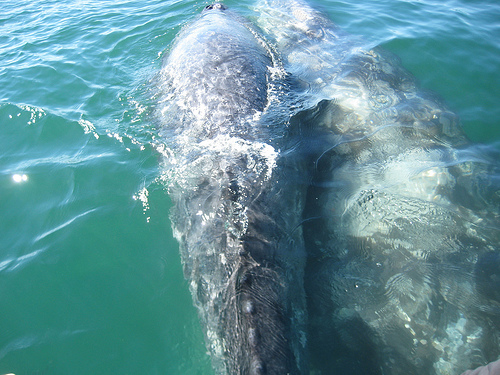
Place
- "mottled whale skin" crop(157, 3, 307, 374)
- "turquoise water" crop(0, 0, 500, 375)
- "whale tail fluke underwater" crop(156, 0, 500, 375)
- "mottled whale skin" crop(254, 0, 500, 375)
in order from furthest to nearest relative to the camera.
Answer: "turquoise water" crop(0, 0, 500, 375) → "mottled whale skin" crop(254, 0, 500, 375) → "whale tail fluke underwater" crop(156, 0, 500, 375) → "mottled whale skin" crop(157, 3, 307, 374)

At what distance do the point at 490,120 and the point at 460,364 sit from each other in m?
5.77

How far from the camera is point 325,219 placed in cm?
499

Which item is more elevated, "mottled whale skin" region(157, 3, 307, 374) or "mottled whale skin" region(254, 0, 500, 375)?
"mottled whale skin" region(157, 3, 307, 374)

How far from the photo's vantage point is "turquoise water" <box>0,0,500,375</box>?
415 cm

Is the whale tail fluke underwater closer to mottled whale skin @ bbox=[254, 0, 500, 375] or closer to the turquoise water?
mottled whale skin @ bbox=[254, 0, 500, 375]

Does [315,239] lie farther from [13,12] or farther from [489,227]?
[13,12]

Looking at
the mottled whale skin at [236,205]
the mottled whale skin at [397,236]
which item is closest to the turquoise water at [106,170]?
the mottled whale skin at [236,205]

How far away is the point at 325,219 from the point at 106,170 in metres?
4.37

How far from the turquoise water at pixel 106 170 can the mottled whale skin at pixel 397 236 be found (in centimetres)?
146

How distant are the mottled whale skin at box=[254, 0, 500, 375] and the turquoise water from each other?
4.79 feet

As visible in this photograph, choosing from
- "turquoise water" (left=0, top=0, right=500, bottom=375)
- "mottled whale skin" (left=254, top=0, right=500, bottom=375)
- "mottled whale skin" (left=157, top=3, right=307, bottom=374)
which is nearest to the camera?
"mottled whale skin" (left=157, top=3, right=307, bottom=374)

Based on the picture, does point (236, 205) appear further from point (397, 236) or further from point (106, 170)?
point (106, 170)

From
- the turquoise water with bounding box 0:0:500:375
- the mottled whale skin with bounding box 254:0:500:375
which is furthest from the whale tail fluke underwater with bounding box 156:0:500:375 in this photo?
the turquoise water with bounding box 0:0:500:375

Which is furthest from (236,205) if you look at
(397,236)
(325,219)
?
(397,236)
